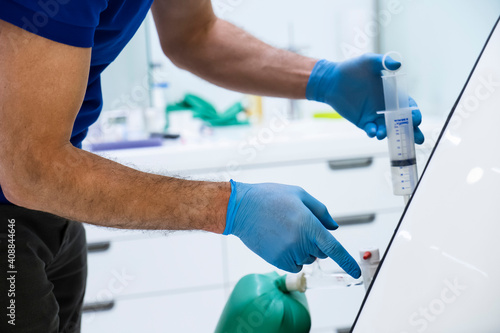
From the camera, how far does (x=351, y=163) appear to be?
185cm

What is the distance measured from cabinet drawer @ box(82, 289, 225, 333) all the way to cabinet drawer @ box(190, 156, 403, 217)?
0.45 meters

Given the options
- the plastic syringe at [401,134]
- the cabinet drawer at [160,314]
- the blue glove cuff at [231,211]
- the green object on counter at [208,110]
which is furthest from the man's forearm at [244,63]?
the green object on counter at [208,110]

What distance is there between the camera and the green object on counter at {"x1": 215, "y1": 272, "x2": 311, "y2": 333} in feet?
2.53

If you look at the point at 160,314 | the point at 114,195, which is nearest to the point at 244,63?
the point at 114,195

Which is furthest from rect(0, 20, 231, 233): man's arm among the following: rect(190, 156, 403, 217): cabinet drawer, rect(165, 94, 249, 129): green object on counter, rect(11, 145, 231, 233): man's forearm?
rect(165, 94, 249, 129): green object on counter

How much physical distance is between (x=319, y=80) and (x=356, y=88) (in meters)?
0.09

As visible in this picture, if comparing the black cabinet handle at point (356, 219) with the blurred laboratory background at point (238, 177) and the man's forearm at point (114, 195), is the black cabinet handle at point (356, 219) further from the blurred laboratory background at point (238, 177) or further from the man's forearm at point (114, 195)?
Answer: the man's forearm at point (114, 195)

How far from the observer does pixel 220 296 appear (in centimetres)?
186

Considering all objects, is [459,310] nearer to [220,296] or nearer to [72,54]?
[72,54]

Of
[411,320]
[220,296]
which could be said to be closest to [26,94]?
[411,320]

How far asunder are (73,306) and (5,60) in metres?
0.56

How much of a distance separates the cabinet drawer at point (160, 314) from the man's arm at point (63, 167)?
114cm

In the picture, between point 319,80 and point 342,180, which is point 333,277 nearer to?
point 319,80

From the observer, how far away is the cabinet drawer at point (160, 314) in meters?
1.80
